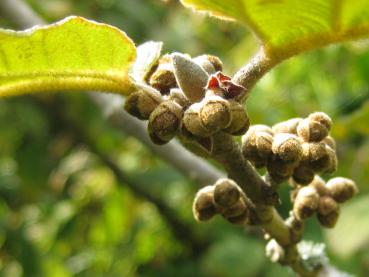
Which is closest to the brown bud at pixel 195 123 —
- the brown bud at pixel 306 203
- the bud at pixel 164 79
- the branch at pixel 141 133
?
the bud at pixel 164 79

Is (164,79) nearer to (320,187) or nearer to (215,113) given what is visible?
(215,113)

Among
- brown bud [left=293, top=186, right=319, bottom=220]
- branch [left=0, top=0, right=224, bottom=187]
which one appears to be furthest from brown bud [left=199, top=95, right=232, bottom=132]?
branch [left=0, top=0, right=224, bottom=187]

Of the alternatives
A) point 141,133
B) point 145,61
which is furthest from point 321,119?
point 141,133

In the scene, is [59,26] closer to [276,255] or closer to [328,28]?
[328,28]

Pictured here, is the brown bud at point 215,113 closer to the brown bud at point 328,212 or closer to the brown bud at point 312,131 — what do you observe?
the brown bud at point 312,131

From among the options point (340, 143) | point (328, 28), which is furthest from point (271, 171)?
point (340, 143)

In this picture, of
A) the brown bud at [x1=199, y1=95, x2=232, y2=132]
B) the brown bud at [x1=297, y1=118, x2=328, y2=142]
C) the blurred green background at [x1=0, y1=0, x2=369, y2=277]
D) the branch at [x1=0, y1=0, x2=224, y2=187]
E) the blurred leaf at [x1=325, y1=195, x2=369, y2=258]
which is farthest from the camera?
the blurred green background at [x1=0, y1=0, x2=369, y2=277]

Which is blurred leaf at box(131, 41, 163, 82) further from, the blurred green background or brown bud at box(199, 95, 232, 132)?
the blurred green background
